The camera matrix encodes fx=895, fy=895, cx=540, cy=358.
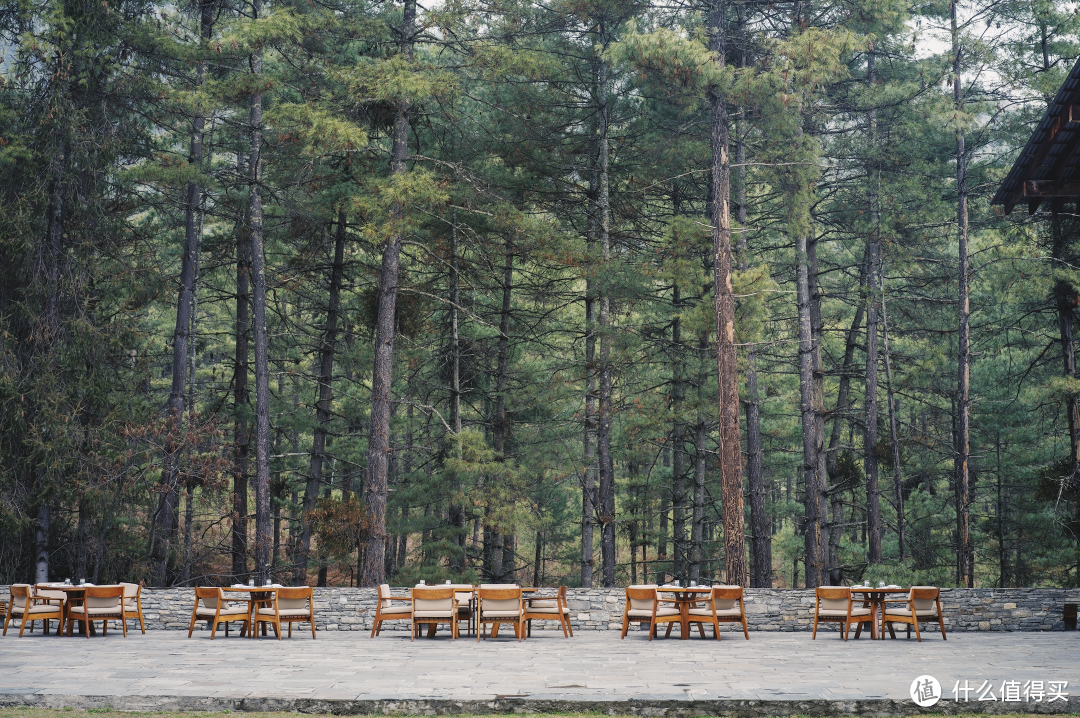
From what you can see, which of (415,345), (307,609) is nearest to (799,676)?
(307,609)

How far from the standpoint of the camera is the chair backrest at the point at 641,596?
11.4m

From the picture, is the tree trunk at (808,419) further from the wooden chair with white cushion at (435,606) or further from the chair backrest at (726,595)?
the wooden chair with white cushion at (435,606)

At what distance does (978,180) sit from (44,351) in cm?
1836

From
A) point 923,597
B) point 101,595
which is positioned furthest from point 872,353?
point 101,595

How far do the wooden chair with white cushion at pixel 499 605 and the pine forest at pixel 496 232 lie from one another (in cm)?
412

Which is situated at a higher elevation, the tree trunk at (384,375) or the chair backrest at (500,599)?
the tree trunk at (384,375)

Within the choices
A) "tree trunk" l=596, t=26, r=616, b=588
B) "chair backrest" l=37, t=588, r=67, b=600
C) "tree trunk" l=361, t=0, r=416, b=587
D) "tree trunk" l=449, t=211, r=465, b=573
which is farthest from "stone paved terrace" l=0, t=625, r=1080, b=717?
"tree trunk" l=449, t=211, r=465, b=573

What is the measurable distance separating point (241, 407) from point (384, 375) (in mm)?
4802

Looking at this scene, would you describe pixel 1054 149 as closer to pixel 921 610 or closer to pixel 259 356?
pixel 921 610

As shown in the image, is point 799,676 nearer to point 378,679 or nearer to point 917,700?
point 917,700

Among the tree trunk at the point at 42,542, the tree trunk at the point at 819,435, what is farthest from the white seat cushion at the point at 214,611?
the tree trunk at the point at 819,435

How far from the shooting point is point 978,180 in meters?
18.8

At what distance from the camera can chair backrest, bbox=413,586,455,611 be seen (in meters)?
11.2

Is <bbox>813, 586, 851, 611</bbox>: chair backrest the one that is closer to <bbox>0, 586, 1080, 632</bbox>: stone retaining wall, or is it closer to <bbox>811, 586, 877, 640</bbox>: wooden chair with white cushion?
<bbox>811, 586, 877, 640</bbox>: wooden chair with white cushion
